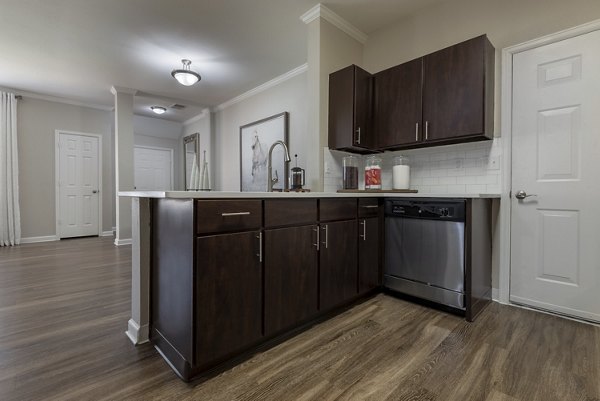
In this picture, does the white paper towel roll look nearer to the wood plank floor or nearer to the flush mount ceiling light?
the wood plank floor

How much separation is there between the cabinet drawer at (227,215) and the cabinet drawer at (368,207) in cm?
103

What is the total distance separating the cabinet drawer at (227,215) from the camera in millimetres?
1348

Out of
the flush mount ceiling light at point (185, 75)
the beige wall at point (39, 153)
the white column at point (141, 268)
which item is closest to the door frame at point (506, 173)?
the white column at point (141, 268)

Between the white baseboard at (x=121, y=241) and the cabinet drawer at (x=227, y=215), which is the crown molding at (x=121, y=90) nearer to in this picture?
the white baseboard at (x=121, y=241)

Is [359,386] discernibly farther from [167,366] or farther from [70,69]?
[70,69]

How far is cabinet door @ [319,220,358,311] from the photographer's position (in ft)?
6.59

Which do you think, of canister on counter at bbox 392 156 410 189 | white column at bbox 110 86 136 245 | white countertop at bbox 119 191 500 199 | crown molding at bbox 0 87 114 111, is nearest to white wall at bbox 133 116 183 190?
crown molding at bbox 0 87 114 111

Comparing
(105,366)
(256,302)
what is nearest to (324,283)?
(256,302)

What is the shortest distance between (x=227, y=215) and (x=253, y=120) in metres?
3.95

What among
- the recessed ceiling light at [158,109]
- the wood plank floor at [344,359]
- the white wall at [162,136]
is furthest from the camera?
the white wall at [162,136]

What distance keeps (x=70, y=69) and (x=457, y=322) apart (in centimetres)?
555

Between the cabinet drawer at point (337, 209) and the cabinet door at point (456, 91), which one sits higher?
the cabinet door at point (456, 91)

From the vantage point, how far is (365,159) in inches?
126

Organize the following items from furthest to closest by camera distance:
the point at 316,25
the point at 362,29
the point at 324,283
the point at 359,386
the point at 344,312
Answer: the point at 362,29 < the point at 316,25 < the point at 344,312 < the point at 324,283 < the point at 359,386
